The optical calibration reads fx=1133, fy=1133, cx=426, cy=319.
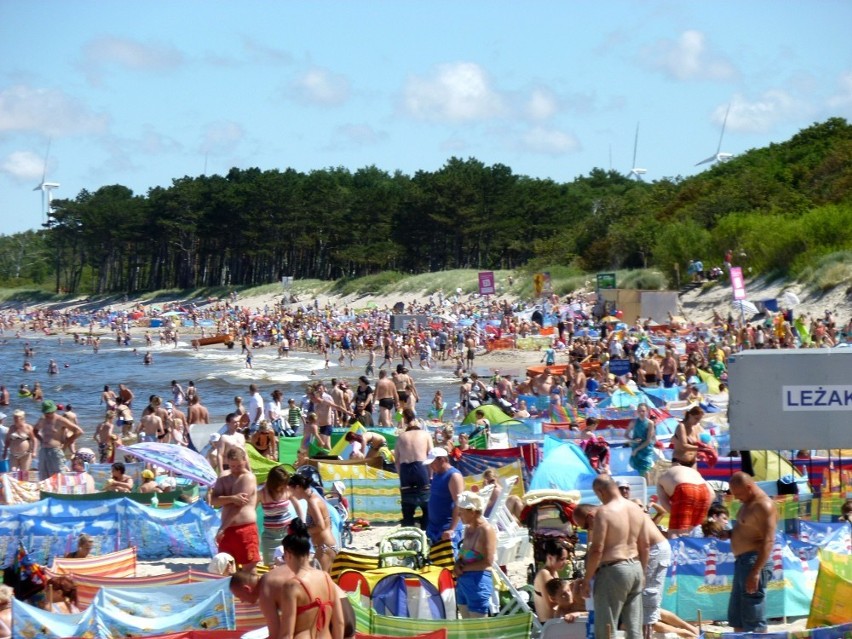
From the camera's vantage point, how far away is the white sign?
898cm

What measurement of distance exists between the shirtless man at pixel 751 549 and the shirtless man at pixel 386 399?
1044 centimetres

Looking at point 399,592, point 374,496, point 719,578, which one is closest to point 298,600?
point 399,592

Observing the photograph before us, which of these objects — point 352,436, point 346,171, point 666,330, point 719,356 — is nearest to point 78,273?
point 346,171

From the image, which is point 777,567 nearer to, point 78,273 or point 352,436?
point 352,436

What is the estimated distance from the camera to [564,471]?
1045 cm

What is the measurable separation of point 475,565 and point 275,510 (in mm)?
1565

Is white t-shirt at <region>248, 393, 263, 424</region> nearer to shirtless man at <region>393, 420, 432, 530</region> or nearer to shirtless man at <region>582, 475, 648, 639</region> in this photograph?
shirtless man at <region>393, 420, 432, 530</region>

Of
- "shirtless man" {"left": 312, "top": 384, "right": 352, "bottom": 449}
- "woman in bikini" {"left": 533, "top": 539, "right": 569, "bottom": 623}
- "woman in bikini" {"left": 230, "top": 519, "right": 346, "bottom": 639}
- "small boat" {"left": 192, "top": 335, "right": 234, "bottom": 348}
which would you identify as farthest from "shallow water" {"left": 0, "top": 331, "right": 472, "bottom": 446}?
"woman in bikini" {"left": 230, "top": 519, "right": 346, "bottom": 639}

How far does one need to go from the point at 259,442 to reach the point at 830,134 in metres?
57.8

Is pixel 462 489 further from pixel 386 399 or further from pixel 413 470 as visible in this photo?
pixel 386 399

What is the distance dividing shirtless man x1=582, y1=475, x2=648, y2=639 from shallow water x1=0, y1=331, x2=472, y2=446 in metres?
17.2

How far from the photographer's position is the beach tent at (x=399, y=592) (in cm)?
659

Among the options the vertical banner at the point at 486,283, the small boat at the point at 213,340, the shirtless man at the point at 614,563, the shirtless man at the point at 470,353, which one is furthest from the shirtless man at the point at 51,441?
the small boat at the point at 213,340

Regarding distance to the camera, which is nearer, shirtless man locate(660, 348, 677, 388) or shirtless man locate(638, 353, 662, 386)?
shirtless man locate(638, 353, 662, 386)
